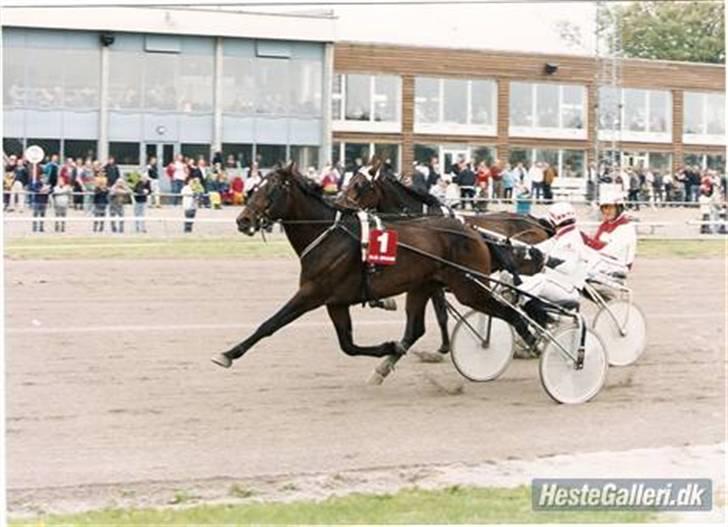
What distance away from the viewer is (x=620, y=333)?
36.2ft

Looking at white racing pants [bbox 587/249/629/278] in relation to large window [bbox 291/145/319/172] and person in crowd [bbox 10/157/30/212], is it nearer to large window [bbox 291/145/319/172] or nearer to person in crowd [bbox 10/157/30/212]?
person in crowd [bbox 10/157/30/212]

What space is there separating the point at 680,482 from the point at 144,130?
389 inches

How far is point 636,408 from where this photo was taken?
923cm

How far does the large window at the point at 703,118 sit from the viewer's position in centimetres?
962

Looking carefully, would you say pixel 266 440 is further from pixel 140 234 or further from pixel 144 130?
pixel 140 234

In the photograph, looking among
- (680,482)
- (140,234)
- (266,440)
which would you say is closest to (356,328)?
(266,440)

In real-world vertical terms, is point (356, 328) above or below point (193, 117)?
below

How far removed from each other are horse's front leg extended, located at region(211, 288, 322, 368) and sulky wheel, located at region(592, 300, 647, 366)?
113 inches

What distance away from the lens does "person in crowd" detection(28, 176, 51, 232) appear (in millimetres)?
15342

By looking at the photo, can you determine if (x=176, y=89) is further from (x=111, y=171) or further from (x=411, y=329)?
(x=411, y=329)

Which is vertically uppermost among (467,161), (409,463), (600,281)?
(467,161)

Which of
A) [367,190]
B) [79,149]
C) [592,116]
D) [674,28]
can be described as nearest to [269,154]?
[79,149]

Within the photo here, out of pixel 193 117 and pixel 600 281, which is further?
pixel 193 117

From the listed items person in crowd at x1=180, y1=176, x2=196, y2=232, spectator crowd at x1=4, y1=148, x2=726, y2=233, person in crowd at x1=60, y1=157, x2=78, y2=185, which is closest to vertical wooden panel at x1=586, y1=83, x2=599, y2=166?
spectator crowd at x1=4, y1=148, x2=726, y2=233
